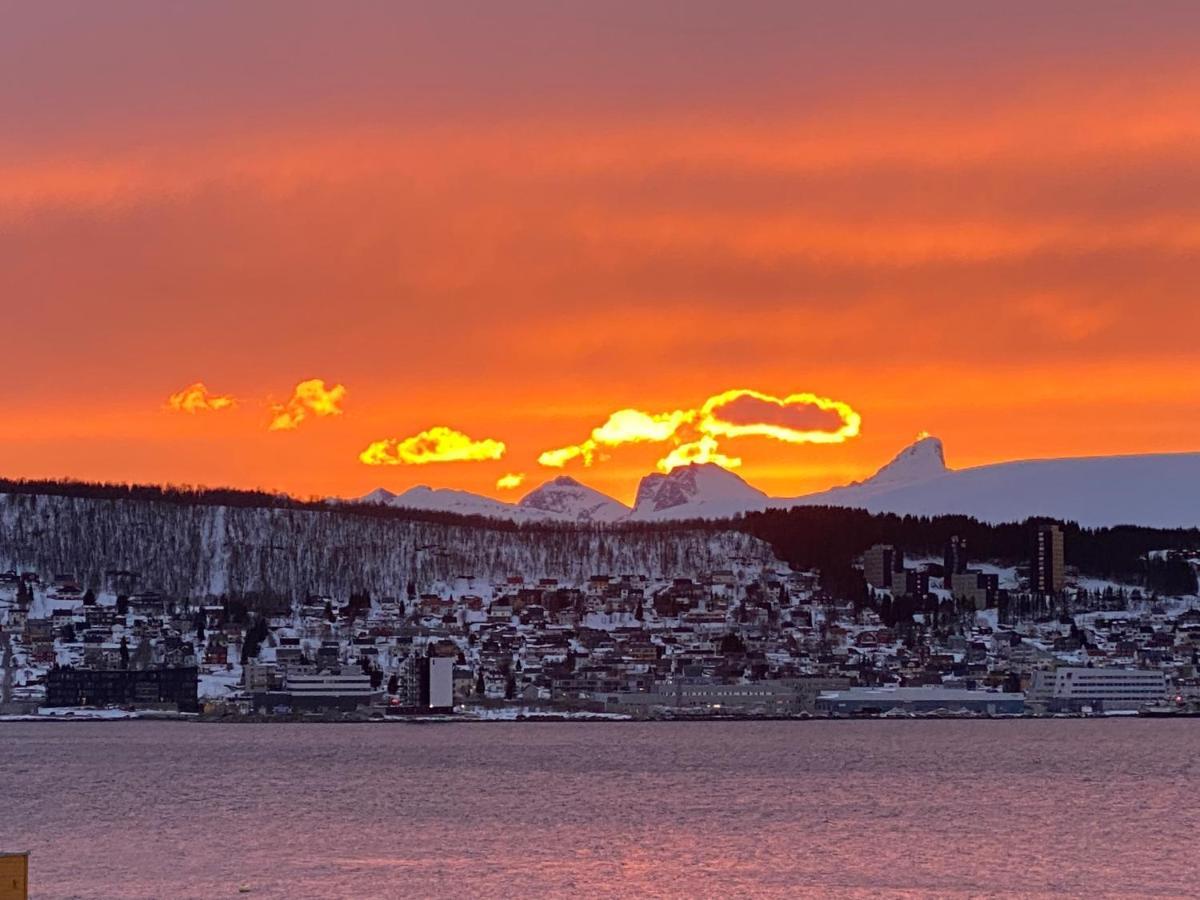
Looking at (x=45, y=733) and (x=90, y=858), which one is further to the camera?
(x=45, y=733)

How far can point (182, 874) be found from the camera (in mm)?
68750

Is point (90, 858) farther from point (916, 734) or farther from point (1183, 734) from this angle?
point (1183, 734)

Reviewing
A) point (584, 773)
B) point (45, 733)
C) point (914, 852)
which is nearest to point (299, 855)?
point (914, 852)

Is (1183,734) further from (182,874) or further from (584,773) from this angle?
(182,874)

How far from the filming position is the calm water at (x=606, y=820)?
6744 centimetres

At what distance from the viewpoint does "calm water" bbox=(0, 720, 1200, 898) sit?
6744cm

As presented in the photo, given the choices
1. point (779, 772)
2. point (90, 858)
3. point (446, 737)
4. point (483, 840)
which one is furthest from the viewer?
point (446, 737)

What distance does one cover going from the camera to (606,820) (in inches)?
3472

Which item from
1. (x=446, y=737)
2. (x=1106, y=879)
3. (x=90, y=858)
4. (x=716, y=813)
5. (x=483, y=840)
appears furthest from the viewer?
(x=446, y=737)

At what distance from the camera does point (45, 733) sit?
18500 centimetres

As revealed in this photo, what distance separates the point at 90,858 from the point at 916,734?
110 meters

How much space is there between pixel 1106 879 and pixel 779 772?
174ft

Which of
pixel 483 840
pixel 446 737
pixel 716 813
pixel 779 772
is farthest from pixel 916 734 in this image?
pixel 483 840

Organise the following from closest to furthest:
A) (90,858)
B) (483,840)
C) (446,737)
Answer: (90,858) → (483,840) → (446,737)
